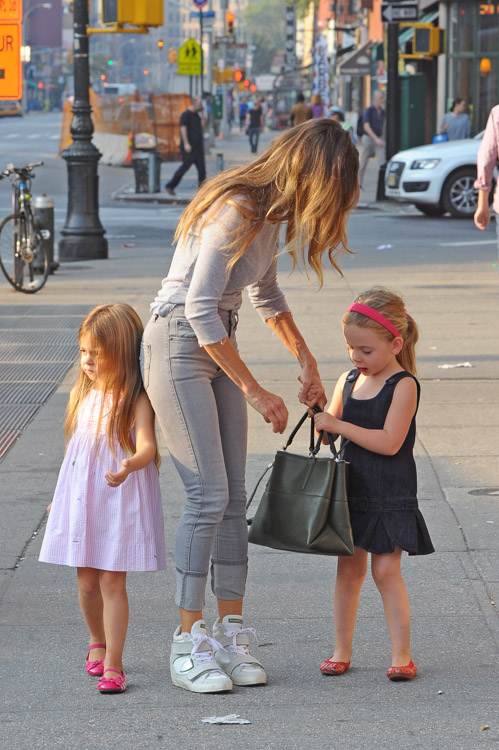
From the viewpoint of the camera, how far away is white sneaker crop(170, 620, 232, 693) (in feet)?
12.3

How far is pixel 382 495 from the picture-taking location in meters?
3.81

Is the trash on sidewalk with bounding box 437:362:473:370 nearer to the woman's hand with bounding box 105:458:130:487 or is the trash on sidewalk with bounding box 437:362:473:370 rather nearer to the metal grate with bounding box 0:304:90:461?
the metal grate with bounding box 0:304:90:461

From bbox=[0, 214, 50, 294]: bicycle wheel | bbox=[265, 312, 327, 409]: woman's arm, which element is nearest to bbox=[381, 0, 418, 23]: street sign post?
bbox=[0, 214, 50, 294]: bicycle wheel

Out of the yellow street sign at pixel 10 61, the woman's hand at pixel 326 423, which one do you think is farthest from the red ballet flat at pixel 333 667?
the yellow street sign at pixel 10 61

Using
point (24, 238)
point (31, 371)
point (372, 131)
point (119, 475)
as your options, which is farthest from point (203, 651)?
point (372, 131)

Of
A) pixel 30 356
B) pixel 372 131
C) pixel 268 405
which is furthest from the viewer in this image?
pixel 372 131

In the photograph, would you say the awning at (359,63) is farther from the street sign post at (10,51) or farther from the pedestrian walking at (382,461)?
the pedestrian walking at (382,461)

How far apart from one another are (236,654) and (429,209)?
17.7 meters

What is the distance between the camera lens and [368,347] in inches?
150

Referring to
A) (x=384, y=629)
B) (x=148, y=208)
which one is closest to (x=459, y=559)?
(x=384, y=629)

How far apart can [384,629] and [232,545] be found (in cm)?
70

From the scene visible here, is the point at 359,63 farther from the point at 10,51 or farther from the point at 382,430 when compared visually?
the point at 382,430

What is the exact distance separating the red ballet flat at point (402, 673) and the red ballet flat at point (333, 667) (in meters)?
0.15

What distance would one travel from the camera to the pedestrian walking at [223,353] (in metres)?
3.57
